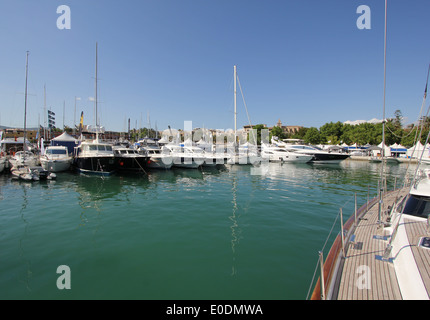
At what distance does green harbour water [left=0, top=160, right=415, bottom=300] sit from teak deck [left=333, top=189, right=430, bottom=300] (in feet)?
3.98

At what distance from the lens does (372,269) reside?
4.48 m

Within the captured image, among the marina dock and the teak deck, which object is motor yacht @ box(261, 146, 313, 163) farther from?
the teak deck

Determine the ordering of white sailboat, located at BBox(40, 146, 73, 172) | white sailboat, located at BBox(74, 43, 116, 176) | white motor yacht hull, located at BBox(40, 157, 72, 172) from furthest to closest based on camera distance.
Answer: white sailboat, located at BBox(40, 146, 73, 172) → white motor yacht hull, located at BBox(40, 157, 72, 172) → white sailboat, located at BBox(74, 43, 116, 176)

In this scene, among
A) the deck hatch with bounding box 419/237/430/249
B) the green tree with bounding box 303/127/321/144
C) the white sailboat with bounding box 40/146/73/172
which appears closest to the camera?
the deck hatch with bounding box 419/237/430/249

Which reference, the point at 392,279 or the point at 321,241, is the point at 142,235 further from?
the point at 392,279

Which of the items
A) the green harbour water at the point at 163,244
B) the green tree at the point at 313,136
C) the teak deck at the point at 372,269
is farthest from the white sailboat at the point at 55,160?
the green tree at the point at 313,136

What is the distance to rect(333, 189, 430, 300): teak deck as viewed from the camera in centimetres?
373

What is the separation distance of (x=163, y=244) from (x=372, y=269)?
6072mm

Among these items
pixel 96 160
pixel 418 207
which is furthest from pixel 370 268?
pixel 96 160

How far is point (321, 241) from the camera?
24.6 feet

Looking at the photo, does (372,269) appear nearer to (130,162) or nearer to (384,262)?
(384,262)

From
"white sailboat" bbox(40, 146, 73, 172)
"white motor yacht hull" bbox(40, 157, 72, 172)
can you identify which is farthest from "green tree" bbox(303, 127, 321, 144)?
"white motor yacht hull" bbox(40, 157, 72, 172)
